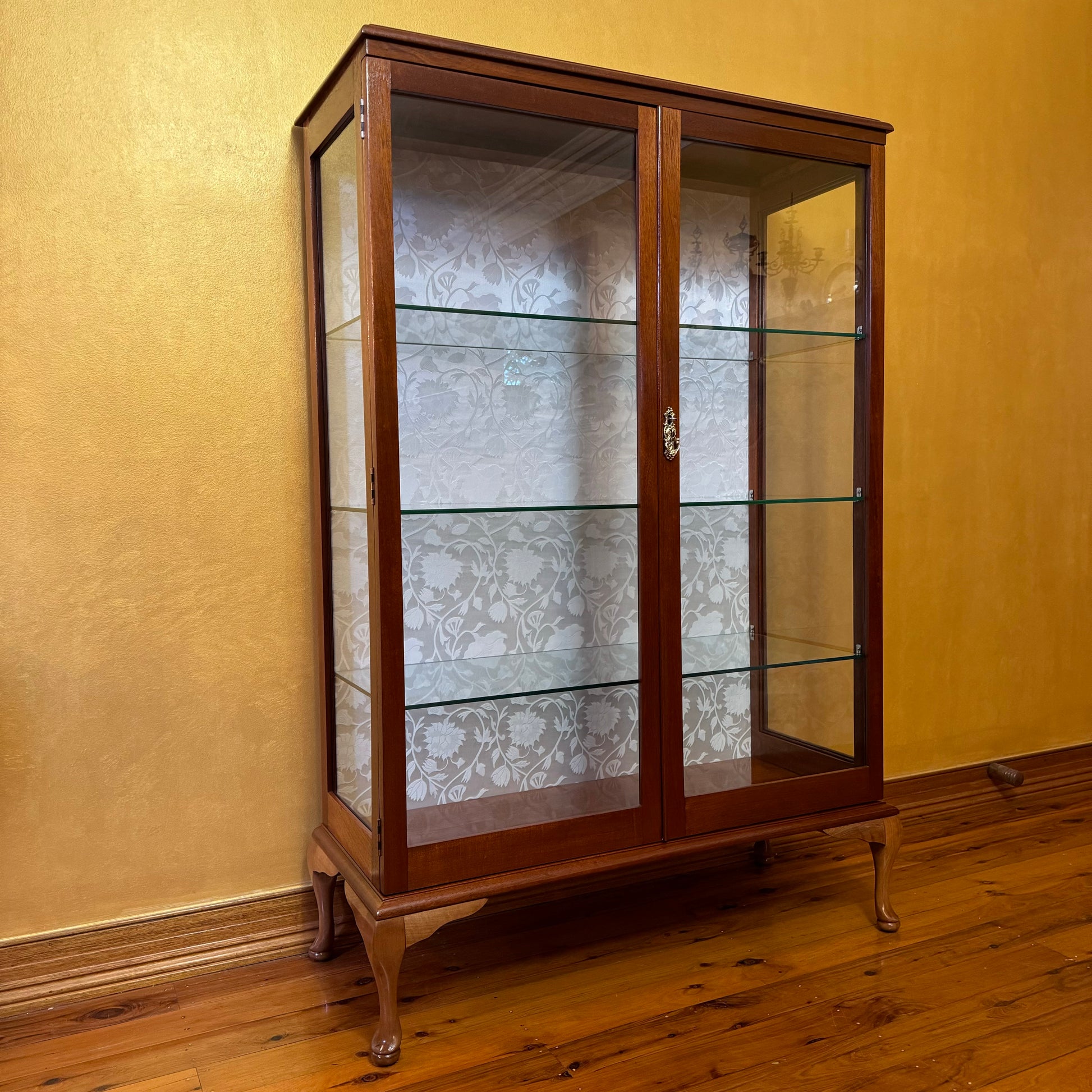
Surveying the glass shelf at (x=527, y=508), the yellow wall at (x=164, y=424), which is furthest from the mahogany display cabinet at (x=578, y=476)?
the yellow wall at (x=164, y=424)

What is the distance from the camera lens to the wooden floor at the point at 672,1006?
5.40ft

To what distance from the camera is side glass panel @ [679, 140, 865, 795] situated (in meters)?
1.99

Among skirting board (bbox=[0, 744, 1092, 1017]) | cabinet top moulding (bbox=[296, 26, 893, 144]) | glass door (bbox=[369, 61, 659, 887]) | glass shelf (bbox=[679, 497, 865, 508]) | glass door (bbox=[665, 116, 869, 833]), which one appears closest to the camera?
cabinet top moulding (bbox=[296, 26, 893, 144])

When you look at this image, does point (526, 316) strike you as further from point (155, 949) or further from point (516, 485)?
point (155, 949)

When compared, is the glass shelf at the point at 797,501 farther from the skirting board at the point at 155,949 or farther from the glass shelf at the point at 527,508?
the skirting board at the point at 155,949

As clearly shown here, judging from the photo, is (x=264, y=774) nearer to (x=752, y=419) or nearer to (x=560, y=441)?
(x=560, y=441)

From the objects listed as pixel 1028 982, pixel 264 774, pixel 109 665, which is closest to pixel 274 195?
pixel 109 665

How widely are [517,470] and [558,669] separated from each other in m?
0.40

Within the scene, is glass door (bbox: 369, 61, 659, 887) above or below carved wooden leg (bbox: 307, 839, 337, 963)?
above

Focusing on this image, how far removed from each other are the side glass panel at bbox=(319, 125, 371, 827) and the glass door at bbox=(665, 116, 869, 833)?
2.02 ft

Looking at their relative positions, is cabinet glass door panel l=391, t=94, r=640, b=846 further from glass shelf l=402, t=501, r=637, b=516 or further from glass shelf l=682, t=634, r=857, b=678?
glass shelf l=682, t=634, r=857, b=678

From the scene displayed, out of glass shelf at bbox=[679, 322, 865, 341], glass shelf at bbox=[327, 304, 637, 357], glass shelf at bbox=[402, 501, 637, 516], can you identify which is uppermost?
glass shelf at bbox=[679, 322, 865, 341]

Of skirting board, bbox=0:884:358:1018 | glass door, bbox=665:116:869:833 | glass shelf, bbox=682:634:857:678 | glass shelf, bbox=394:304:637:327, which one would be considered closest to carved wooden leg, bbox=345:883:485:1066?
skirting board, bbox=0:884:358:1018

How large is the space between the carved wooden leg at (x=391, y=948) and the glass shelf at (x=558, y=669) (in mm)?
354
